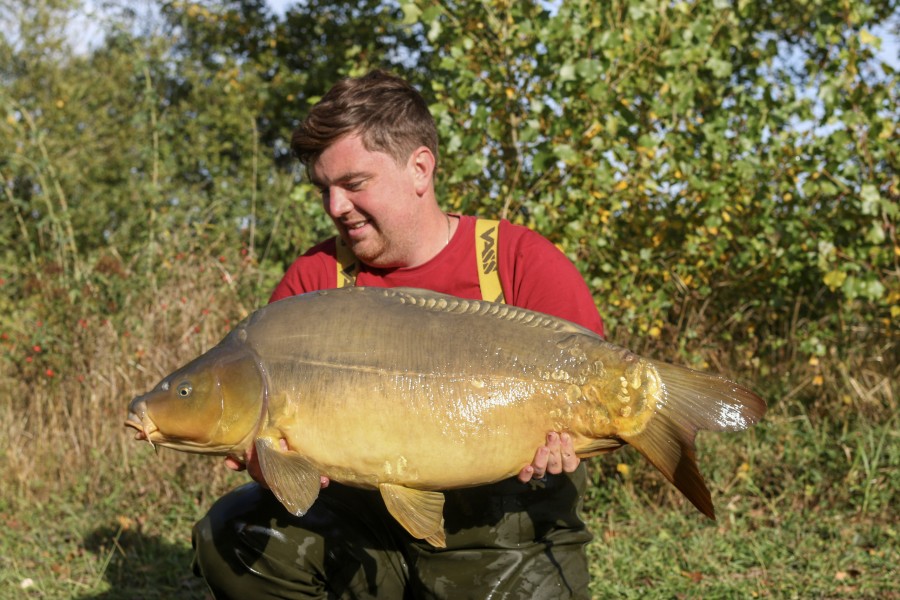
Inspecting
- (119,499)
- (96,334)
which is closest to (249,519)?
(119,499)

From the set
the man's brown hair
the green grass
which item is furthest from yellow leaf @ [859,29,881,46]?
the man's brown hair

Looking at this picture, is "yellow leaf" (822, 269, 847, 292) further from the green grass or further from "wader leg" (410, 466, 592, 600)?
"wader leg" (410, 466, 592, 600)

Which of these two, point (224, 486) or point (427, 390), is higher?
point (427, 390)

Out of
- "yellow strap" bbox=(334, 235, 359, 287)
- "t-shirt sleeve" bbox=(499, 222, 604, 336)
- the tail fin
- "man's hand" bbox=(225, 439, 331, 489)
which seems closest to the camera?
the tail fin

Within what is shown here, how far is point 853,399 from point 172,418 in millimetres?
3619

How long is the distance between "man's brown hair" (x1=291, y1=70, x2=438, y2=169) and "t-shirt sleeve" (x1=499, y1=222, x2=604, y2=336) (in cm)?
40

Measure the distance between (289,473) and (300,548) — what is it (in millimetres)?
611

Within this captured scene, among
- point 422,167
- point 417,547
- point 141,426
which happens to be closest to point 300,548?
point 417,547

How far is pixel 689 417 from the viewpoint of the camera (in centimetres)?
212

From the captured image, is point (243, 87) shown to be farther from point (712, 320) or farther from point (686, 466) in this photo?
point (686, 466)

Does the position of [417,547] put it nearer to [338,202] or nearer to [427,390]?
[427,390]

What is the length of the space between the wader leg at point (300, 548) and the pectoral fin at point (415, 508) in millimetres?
534

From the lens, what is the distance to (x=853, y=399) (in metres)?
4.71

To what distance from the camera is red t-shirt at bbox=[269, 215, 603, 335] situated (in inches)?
104
